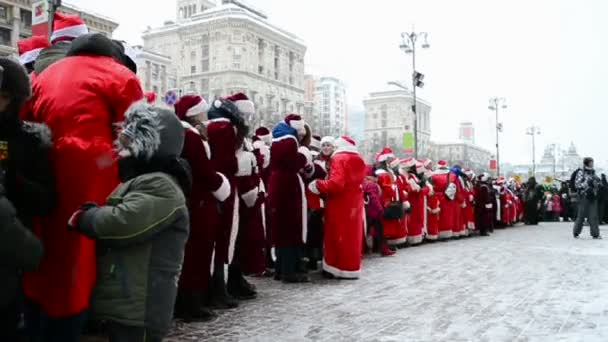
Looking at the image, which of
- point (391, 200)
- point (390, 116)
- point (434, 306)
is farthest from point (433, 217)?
point (390, 116)

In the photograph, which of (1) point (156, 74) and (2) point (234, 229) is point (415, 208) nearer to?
(2) point (234, 229)

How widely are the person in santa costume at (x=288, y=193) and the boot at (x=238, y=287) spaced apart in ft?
2.92

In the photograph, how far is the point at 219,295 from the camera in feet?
21.5

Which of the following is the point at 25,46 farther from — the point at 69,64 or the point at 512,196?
the point at 512,196

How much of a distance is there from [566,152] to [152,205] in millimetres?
119790

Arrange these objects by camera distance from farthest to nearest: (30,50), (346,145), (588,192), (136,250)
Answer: (588,192) < (346,145) < (30,50) < (136,250)

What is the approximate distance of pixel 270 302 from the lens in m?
6.68

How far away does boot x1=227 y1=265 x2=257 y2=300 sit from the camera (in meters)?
6.98

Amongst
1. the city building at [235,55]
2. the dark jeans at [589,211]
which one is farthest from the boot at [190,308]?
the city building at [235,55]

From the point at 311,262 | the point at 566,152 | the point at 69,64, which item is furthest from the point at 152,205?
the point at 566,152

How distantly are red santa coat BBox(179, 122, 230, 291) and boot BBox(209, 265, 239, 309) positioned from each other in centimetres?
46

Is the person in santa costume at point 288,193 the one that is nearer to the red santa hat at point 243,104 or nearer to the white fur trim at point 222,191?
the red santa hat at point 243,104

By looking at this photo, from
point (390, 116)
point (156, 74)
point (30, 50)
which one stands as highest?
point (156, 74)

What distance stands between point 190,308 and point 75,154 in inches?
108
